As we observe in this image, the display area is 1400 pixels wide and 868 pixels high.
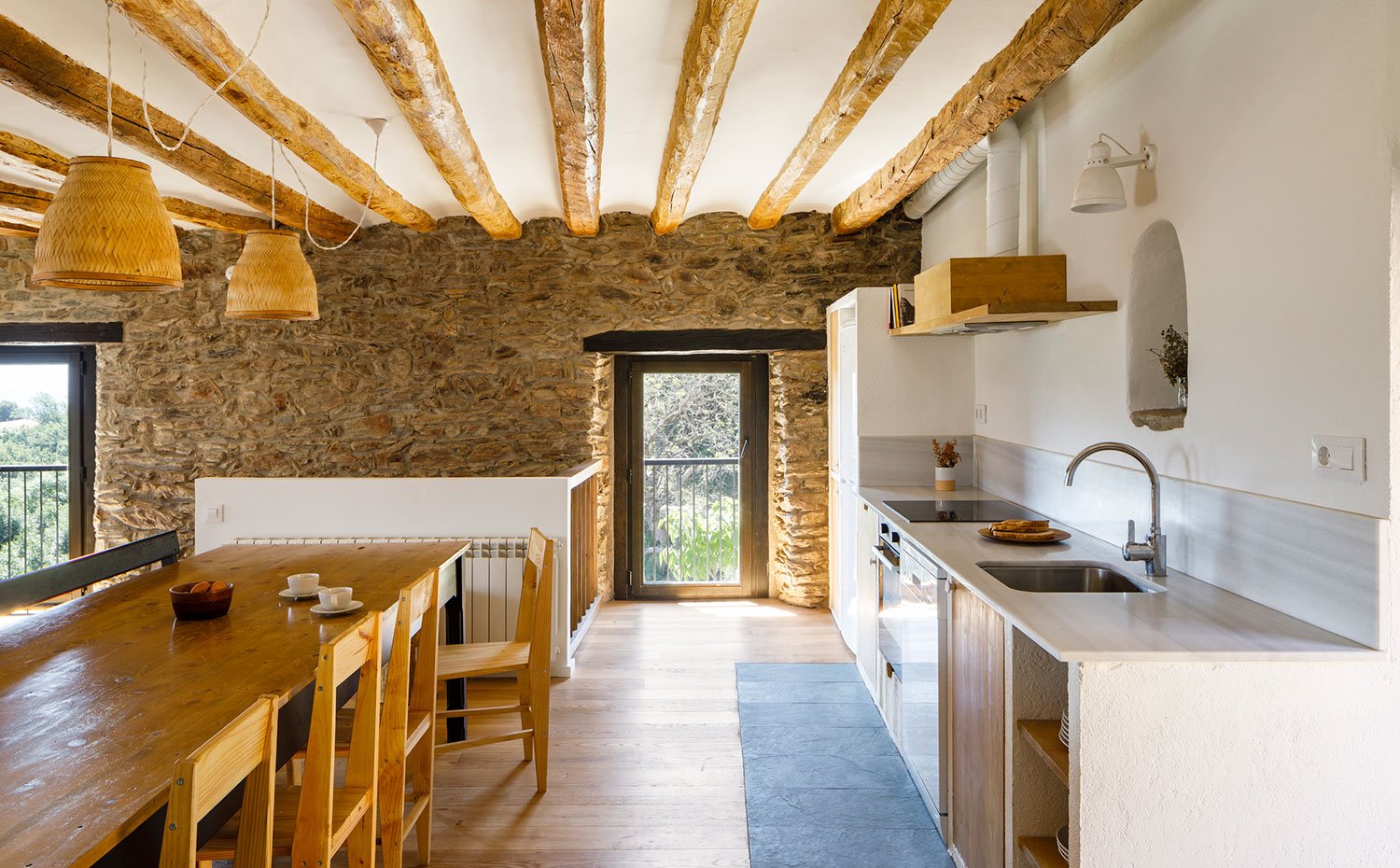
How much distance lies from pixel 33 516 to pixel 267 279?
434 centimetres

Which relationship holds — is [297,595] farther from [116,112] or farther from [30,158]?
[30,158]

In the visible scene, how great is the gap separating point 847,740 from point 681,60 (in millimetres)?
2766

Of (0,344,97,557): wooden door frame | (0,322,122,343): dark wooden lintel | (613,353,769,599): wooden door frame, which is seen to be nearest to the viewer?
(0,322,122,343): dark wooden lintel

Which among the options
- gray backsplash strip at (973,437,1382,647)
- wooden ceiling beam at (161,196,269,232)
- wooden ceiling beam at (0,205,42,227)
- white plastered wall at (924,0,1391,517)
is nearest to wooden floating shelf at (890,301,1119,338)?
white plastered wall at (924,0,1391,517)

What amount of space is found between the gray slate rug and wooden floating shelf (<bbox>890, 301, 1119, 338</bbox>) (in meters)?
1.73

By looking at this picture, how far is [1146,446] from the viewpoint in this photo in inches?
108

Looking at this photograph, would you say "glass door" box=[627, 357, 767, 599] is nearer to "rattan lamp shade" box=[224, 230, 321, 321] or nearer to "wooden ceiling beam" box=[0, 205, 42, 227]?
"rattan lamp shade" box=[224, 230, 321, 321]

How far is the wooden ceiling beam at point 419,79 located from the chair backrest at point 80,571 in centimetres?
189

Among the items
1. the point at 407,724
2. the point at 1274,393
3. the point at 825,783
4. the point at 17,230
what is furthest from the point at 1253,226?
the point at 17,230

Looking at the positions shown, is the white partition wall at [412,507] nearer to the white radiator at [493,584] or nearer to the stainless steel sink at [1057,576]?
the white radiator at [493,584]

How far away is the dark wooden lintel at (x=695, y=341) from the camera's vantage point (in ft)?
18.9

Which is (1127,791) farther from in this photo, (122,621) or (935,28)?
→ (122,621)

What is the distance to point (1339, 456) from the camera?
1.85 m

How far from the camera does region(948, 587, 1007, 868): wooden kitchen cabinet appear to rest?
2176 mm
